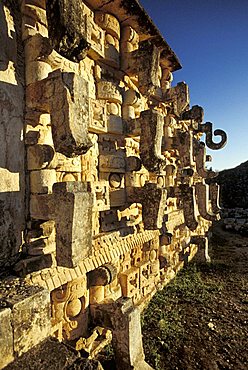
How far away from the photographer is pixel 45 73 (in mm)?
2760

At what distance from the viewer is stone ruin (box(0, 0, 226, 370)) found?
241 cm

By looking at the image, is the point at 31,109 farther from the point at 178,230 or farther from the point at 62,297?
the point at 178,230

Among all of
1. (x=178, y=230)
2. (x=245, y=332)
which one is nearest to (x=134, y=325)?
(x=245, y=332)

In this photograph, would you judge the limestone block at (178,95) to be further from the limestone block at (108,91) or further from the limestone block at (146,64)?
the limestone block at (108,91)

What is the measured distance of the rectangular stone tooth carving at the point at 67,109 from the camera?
7.93 ft

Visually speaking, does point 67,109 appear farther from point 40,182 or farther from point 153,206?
point 153,206

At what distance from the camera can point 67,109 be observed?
240 cm

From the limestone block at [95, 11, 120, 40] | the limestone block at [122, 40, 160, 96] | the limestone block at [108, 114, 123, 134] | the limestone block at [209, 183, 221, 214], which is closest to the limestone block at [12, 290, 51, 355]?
the limestone block at [108, 114, 123, 134]

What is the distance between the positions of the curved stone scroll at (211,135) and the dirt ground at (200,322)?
15.2ft

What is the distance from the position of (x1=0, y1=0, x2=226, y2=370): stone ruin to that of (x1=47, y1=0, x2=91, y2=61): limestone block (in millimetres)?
12

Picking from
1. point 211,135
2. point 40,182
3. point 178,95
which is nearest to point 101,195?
point 40,182

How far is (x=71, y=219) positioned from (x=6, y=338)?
1097 millimetres

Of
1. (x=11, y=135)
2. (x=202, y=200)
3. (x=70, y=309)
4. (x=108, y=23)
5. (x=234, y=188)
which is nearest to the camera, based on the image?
(x=11, y=135)

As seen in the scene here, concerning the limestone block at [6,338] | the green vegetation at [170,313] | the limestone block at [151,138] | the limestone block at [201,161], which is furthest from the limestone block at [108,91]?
the limestone block at [201,161]
